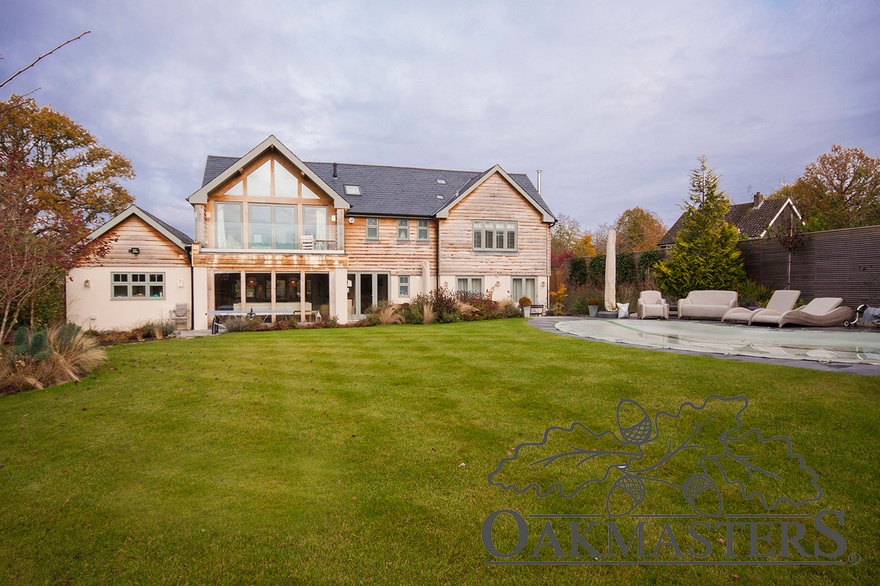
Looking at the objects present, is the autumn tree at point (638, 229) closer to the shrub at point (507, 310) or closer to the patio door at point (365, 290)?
the shrub at point (507, 310)

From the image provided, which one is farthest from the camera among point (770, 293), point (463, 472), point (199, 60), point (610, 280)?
point (610, 280)

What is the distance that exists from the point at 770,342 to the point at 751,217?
3130cm

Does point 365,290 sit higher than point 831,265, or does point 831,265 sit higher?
point 831,265

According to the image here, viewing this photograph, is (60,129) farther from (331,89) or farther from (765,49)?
(765,49)

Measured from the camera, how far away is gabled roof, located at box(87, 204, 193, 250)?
18.4 m

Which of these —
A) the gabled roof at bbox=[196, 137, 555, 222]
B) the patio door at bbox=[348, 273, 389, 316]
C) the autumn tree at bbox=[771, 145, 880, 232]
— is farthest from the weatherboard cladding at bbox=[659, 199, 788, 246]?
the patio door at bbox=[348, 273, 389, 316]

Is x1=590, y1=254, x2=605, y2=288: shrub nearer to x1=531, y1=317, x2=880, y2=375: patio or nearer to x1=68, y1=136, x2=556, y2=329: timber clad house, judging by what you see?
x1=68, y1=136, x2=556, y2=329: timber clad house

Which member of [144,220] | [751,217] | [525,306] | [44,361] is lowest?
[44,361]

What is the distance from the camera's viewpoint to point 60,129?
2461 cm

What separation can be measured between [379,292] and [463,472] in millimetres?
19604

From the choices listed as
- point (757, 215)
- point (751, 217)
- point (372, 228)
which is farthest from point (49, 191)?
point (757, 215)

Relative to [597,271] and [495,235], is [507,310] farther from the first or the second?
[597,271]

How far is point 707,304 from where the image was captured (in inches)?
636

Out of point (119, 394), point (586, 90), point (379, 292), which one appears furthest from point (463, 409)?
point (586, 90)
